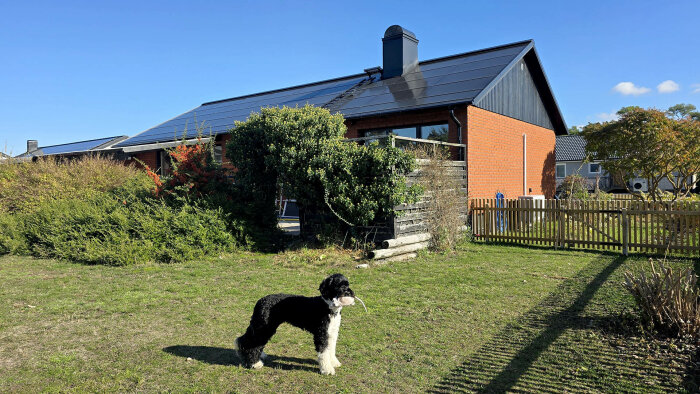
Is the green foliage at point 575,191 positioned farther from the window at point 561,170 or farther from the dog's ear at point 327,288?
the dog's ear at point 327,288

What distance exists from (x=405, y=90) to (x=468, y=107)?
3.18m

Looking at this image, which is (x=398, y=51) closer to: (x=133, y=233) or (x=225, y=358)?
(x=133, y=233)

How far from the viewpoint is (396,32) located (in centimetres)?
1761

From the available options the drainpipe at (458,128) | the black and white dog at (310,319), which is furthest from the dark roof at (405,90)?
the black and white dog at (310,319)

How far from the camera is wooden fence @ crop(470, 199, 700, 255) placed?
9547 mm

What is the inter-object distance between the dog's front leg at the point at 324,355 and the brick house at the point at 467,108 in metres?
9.42

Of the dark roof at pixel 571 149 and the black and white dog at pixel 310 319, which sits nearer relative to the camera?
the black and white dog at pixel 310 319

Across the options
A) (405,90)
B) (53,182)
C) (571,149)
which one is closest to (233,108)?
(53,182)

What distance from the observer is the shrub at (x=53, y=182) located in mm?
13742

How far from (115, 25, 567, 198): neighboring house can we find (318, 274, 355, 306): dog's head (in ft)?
32.5

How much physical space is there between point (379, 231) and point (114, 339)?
20.6 feet

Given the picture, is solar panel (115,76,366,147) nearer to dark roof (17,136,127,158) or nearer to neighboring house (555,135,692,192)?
dark roof (17,136,127,158)

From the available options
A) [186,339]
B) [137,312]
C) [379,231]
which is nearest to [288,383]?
[186,339]

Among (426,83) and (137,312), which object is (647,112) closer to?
(426,83)
